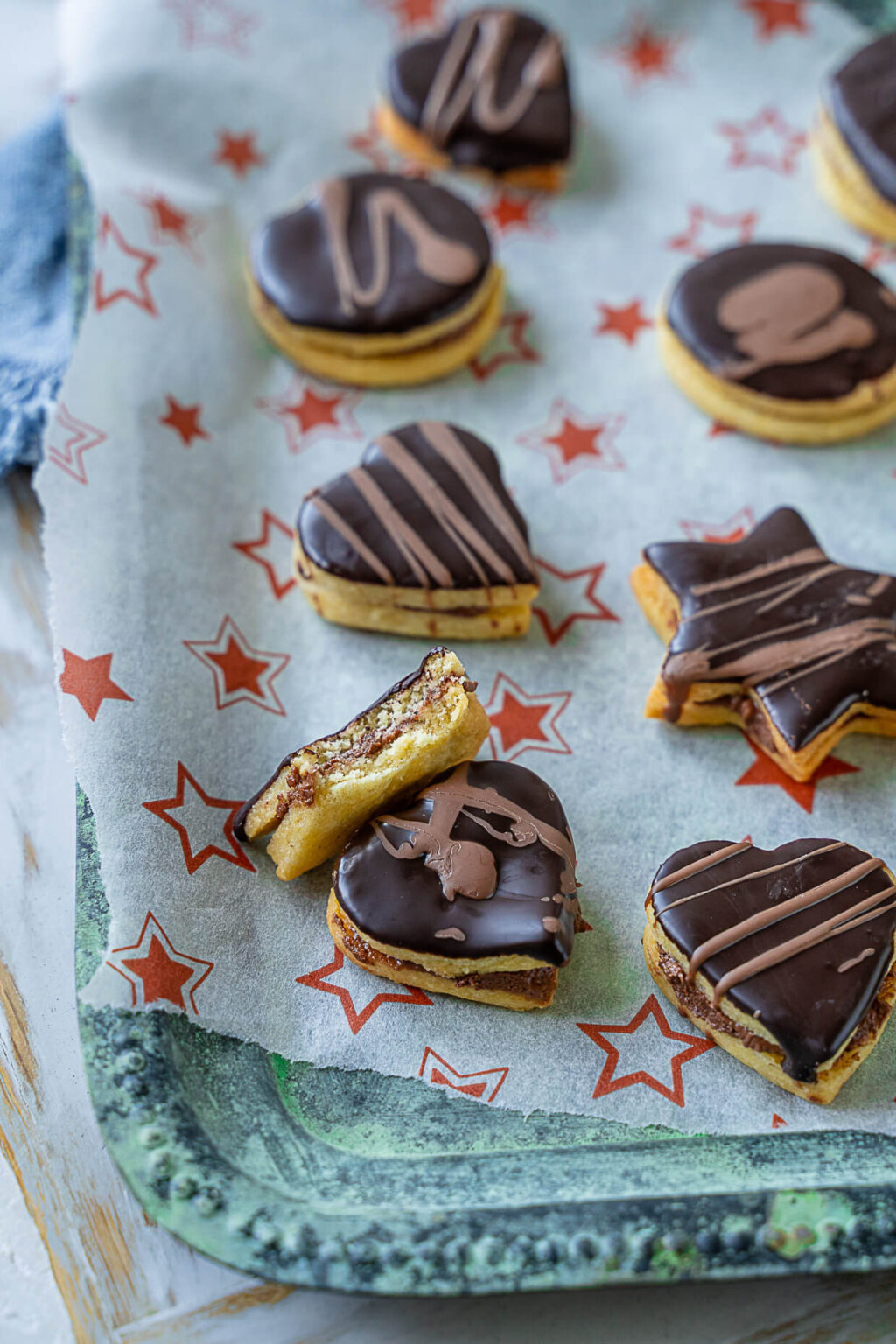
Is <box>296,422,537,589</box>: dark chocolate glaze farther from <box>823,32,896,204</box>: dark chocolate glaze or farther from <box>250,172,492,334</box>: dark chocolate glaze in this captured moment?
<box>823,32,896,204</box>: dark chocolate glaze

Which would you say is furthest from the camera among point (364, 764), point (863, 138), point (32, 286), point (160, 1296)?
point (863, 138)

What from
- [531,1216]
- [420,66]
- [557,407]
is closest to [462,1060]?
[531,1216]

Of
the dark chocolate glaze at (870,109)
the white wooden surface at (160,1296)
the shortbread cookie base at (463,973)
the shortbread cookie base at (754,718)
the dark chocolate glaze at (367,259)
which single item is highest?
the dark chocolate glaze at (870,109)

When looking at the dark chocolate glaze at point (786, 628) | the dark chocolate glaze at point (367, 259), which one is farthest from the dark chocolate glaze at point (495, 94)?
the dark chocolate glaze at point (786, 628)

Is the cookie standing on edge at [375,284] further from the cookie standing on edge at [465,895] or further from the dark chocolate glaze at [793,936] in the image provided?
the dark chocolate glaze at [793,936]

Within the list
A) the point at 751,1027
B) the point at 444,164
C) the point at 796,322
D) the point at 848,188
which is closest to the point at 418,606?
the point at 751,1027

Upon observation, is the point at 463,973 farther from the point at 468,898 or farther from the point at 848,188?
the point at 848,188

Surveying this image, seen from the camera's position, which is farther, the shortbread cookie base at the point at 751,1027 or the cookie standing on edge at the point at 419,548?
the cookie standing on edge at the point at 419,548
